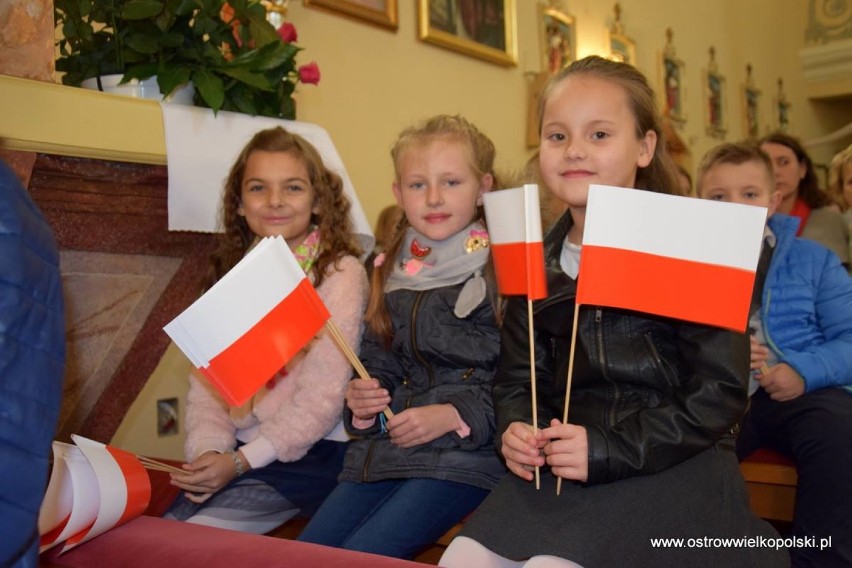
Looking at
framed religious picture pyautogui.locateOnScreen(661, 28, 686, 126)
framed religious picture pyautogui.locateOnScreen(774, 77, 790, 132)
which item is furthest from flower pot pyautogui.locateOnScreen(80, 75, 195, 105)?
framed religious picture pyautogui.locateOnScreen(774, 77, 790, 132)

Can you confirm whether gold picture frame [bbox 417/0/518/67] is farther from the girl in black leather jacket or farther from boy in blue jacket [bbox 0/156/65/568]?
boy in blue jacket [bbox 0/156/65/568]

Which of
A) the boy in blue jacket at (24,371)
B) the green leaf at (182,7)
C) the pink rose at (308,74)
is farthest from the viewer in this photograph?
the pink rose at (308,74)

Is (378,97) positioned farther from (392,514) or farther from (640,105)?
(392,514)

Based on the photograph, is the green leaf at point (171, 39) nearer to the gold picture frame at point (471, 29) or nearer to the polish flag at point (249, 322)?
the polish flag at point (249, 322)

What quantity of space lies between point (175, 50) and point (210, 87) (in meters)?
0.21

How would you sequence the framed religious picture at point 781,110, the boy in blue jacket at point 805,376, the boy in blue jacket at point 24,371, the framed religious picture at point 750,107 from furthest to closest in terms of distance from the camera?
1. the framed religious picture at point 781,110
2. the framed religious picture at point 750,107
3. the boy in blue jacket at point 805,376
4. the boy in blue jacket at point 24,371

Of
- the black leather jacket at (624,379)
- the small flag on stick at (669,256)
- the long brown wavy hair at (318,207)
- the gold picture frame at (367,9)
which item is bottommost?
the black leather jacket at (624,379)

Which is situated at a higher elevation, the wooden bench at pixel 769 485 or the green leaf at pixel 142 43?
the green leaf at pixel 142 43

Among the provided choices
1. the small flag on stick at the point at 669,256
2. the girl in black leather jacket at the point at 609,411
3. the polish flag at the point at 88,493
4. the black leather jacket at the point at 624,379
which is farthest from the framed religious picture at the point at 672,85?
the polish flag at the point at 88,493

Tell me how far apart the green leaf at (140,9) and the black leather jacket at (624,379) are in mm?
1332

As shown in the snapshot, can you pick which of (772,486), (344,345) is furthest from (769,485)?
(344,345)

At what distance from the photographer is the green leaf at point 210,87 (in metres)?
2.50

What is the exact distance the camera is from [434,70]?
17.9 feet

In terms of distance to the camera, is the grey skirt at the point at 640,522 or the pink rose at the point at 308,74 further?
the pink rose at the point at 308,74
